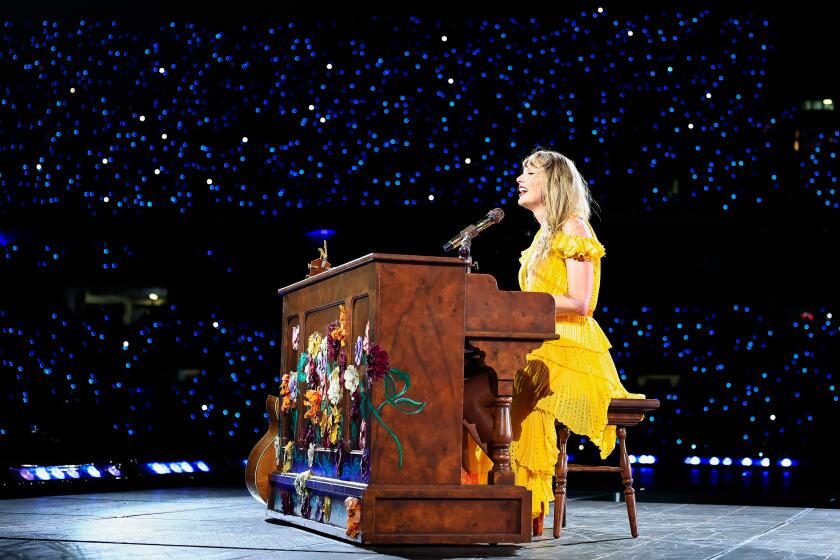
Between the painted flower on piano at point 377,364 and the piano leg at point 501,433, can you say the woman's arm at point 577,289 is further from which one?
the painted flower on piano at point 377,364

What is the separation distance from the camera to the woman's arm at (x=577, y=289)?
11.7 ft

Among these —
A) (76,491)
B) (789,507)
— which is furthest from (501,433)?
(76,491)

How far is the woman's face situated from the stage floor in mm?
1169

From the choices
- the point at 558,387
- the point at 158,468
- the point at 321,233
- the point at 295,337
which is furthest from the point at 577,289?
the point at 321,233

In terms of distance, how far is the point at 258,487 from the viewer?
168 inches

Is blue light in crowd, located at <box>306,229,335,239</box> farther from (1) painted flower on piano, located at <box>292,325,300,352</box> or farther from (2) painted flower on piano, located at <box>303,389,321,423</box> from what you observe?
(2) painted flower on piano, located at <box>303,389,321,423</box>

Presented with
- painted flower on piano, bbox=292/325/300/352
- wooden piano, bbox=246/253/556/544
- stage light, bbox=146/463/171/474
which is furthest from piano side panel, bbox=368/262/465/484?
stage light, bbox=146/463/171/474

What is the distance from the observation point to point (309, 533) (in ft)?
11.4

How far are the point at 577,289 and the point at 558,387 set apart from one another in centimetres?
34

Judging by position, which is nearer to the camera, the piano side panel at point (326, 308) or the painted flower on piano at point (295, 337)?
the piano side panel at point (326, 308)

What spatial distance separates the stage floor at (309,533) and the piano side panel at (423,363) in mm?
246

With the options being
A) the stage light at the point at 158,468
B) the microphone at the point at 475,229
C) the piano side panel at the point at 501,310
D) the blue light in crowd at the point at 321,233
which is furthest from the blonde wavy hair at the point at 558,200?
the blue light in crowd at the point at 321,233

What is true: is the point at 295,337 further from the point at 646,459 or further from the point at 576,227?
the point at 646,459

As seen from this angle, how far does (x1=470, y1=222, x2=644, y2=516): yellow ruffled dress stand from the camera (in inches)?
141
